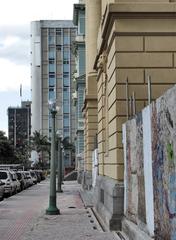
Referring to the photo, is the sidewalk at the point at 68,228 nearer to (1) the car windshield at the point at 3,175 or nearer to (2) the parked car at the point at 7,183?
(2) the parked car at the point at 7,183

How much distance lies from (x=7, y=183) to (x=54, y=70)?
96.4 m

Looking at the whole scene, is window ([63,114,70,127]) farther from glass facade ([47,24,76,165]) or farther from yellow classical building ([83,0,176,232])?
yellow classical building ([83,0,176,232])

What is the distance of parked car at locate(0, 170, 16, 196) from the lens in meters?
36.7

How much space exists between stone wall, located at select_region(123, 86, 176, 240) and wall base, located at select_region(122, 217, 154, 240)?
0.02 metres

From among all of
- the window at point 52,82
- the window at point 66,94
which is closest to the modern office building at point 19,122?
the window at point 66,94

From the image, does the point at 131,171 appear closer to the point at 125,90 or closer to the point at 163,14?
the point at 125,90

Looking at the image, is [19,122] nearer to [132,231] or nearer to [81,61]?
[81,61]

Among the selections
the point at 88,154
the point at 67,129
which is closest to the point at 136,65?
the point at 88,154

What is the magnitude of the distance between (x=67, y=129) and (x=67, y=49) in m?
17.6

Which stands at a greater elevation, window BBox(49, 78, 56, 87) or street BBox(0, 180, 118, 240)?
window BBox(49, 78, 56, 87)

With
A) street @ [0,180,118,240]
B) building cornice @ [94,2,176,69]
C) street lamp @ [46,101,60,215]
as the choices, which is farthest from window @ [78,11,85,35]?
building cornice @ [94,2,176,69]

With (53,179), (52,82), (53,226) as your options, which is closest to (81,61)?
(53,179)

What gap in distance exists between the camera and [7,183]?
37406 millimetres

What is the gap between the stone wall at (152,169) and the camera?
8.55 meters
